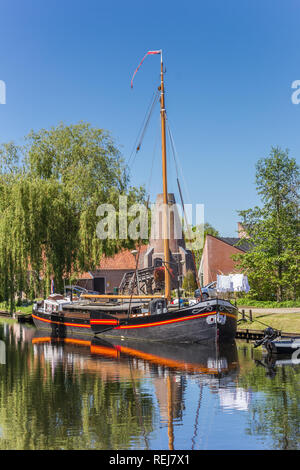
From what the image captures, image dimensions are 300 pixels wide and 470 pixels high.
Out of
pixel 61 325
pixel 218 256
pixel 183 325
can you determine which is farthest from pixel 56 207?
pixel 218 256

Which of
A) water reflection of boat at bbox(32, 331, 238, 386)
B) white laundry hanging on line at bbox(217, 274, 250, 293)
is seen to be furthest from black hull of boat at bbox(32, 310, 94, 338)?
white laundry hanging on line at bbox(217, 274, 250, 293)

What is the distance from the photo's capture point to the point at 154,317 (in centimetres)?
3108

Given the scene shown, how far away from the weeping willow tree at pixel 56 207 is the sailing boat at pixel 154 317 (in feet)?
9.11

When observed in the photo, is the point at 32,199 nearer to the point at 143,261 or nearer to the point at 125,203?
the point at 125,203

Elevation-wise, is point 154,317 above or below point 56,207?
below

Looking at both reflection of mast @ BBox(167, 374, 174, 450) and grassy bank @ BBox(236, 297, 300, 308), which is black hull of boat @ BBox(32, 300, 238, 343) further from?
grassy bank @ BBox(236, 297, 300, 308)

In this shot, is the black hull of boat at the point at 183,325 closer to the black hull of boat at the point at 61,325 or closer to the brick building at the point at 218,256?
the black hull of boat at the point at 61,325

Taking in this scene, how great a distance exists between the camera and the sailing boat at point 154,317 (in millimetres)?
29031

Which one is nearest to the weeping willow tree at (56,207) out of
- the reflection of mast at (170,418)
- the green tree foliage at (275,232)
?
the green tree foliage at (275,232)

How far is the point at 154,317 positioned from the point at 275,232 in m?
14.1

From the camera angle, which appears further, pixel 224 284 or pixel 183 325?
pixel 224 284

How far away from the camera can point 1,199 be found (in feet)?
137

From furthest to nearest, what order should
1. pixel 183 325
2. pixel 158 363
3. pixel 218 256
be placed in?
pixel 218 256 < pixel 183 325 < pixel 158 363

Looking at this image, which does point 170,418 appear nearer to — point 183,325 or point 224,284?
point 183,325
